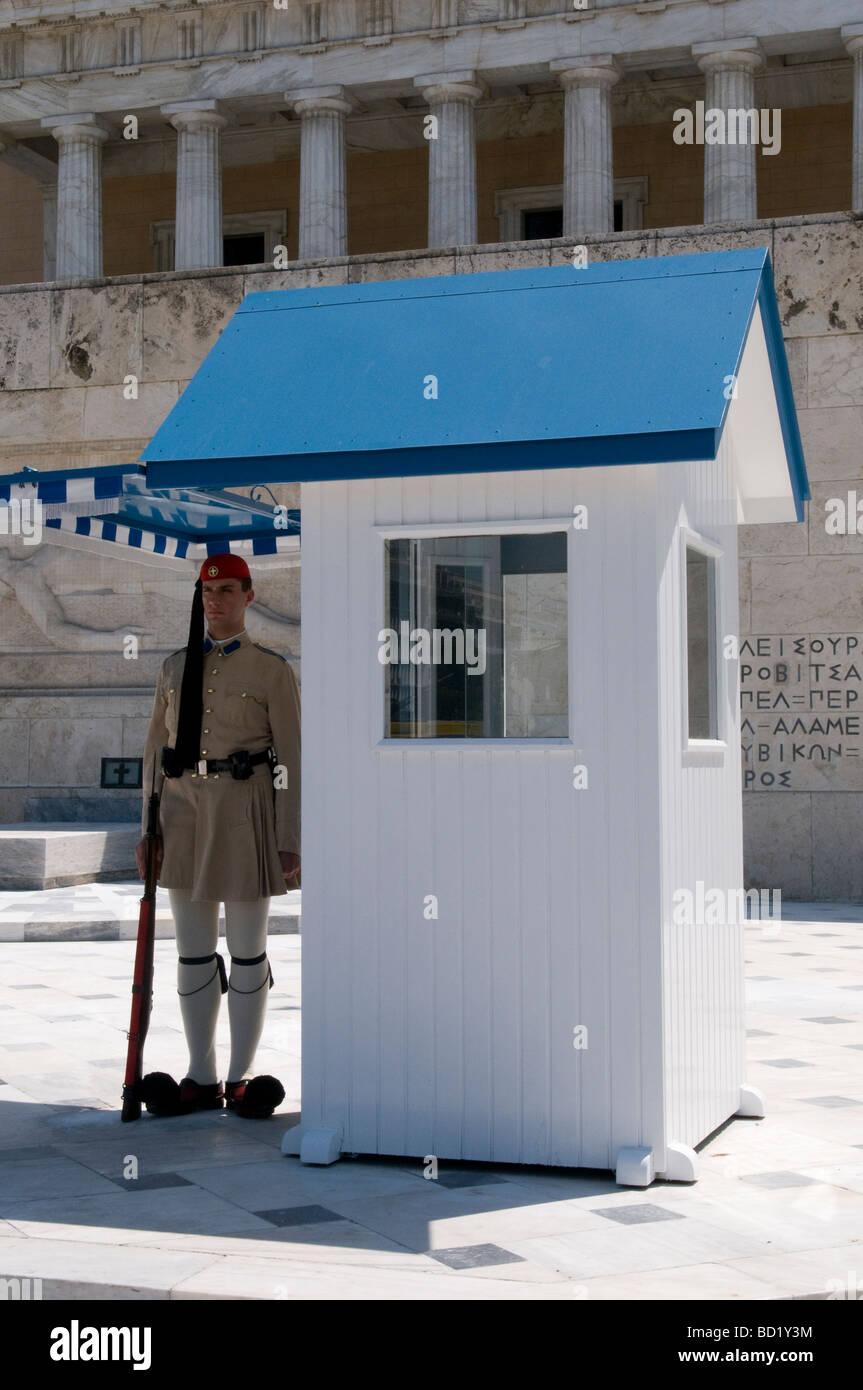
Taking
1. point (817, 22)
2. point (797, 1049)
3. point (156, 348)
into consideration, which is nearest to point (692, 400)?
point (797, 1049)

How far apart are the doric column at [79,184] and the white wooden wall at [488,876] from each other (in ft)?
61.5

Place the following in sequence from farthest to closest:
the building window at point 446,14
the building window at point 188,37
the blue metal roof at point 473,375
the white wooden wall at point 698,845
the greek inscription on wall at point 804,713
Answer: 1. the building window at point 188,37
2. the building window at point 446,14
3. the greek inscription on wall at point 804,713
4. the white wooden wall at point 698,845
5. the blue metal roof at point 473,375

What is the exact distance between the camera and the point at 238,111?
2352 centimetres

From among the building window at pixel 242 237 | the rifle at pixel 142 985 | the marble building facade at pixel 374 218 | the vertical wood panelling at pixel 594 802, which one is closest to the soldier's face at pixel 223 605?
the rifle at pixel 142 985

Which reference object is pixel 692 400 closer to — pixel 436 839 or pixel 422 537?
pixel 422 537

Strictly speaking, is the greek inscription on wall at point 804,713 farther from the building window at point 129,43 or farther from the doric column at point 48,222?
the doric column at point 48,222

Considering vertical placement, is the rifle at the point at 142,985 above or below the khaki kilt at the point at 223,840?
below

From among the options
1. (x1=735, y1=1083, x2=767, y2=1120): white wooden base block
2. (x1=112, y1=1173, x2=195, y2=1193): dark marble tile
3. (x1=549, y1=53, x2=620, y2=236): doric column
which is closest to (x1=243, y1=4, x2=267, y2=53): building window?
(x1=549, y1=53, x2=620, y2=236): doric column

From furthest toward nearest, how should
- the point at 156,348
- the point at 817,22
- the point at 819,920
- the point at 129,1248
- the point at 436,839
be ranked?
1. the point at 817,22
2. the point at 156,348
3. the point at 819,920
4. the point at 436,839
5. the point at 129,1248

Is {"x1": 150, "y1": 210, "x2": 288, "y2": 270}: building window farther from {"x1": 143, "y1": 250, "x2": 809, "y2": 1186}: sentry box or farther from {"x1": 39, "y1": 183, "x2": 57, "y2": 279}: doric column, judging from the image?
{"x1": 143, "y1": 250, "x2": 809, "y2": 1186}: sentry box

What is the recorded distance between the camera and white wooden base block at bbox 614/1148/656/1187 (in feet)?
17.3

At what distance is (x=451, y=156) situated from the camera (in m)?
22.0

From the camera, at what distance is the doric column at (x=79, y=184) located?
76.0 ft
